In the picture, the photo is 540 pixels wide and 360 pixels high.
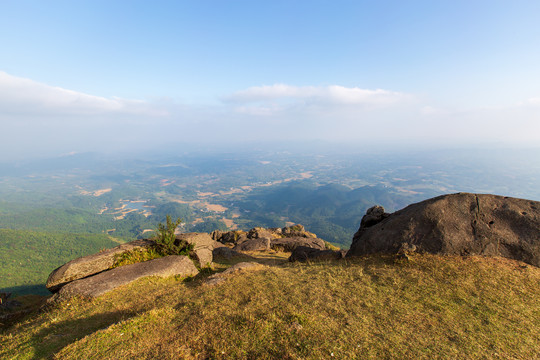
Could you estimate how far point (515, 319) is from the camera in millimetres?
7969

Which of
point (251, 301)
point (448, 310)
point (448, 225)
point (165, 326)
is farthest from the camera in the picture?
point (448, 225)

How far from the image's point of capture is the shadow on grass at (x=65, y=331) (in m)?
6.77

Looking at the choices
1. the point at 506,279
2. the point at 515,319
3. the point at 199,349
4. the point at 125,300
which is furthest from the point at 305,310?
the point at 506,279

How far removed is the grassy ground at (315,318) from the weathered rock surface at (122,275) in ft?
2.02

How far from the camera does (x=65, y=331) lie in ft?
26.0

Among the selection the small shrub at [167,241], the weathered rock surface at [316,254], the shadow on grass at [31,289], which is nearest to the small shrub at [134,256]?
the small shrub at [167,241]

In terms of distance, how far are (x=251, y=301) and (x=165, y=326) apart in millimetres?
3240

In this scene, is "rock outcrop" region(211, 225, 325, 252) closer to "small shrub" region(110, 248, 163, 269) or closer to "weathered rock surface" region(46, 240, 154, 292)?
"small shrub" region(110, 248, 163, 269)

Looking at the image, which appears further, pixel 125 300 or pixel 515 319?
pixel 125 300

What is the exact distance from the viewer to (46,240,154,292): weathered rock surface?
40.7 ft

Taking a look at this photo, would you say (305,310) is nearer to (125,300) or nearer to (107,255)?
(125,300)

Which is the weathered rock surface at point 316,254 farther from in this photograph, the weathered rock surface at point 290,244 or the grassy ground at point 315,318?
the weathered rock surface at point 290,244

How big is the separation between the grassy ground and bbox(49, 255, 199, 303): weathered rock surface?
616mm

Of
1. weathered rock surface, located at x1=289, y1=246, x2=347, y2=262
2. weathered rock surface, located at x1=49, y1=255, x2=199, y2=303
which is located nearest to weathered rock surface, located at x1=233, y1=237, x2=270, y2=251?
weathered rock surface, located at x1=289, y1=246, x2=347, y2=262
